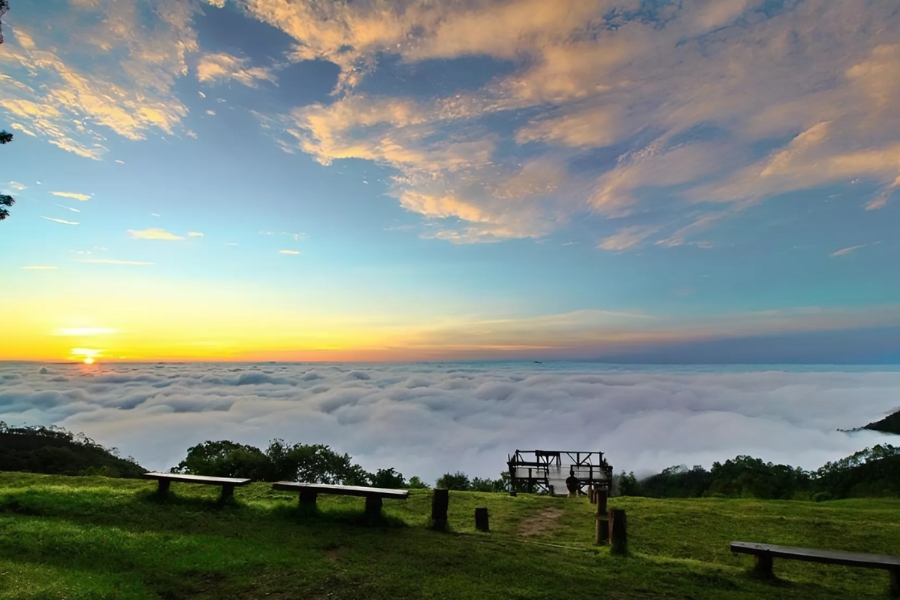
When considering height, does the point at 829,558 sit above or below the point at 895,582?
above

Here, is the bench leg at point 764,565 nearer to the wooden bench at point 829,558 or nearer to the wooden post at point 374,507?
the wooden bench at point 829,558

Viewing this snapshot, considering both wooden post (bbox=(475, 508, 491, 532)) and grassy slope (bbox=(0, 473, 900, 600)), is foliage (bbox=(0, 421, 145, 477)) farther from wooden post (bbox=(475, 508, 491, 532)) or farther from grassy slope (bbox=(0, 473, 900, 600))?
wooden post (bbox=(475, 508, 491, 532))

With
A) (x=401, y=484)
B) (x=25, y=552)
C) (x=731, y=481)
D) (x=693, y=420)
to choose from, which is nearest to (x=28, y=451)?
(x=401, y=484)

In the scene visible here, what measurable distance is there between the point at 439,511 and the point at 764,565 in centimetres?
483

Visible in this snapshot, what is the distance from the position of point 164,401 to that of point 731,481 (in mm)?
140405

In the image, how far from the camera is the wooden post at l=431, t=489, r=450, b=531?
7.71 metres

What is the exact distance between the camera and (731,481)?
25.5m

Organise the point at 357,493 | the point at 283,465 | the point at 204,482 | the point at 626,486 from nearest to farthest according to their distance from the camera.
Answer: the point at 357,493, the point at 204,482, the point at 283,465, the point at 626,486

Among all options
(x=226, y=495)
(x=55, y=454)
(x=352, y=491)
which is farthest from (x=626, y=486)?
(x=55, y=454)

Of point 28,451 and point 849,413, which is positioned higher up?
point 849,413

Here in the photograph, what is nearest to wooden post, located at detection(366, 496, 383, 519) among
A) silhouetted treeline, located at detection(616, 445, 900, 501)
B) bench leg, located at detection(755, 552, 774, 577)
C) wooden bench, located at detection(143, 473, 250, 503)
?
wooden bench, located at detection(143, 473, 250, 503)

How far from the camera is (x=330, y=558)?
20.2 feet

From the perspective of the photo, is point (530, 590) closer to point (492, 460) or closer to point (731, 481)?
point (731, 481)

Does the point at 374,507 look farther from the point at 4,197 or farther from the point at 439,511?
the point at 4,197
